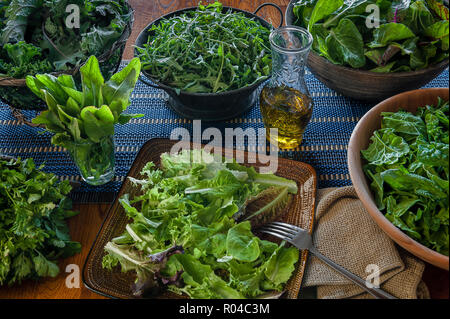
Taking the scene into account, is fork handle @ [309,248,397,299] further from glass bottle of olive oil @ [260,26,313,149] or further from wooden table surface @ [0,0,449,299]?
glass bottle of olive oil @ [260,26,313,149]

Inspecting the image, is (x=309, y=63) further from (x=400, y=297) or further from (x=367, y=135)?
(x=400, y=297)

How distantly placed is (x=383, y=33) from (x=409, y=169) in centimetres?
40

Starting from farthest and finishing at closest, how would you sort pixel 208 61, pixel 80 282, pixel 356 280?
pixel 208 61, pixel 80 282, pixel 356 280

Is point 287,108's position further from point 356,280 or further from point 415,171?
point 356,280

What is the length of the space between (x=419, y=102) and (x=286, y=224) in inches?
17.0

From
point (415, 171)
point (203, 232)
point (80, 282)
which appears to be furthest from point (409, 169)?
point (80, 282)

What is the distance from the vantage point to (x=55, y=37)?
1176 millimetres

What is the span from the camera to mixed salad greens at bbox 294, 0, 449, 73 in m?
1.08

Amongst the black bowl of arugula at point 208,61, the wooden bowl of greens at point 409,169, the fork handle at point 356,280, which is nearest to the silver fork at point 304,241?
the fork handle at point 356,280

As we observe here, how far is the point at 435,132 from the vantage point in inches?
35.0

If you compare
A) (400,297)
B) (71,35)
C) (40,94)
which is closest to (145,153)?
(40,94)

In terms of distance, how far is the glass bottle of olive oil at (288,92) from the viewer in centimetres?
101

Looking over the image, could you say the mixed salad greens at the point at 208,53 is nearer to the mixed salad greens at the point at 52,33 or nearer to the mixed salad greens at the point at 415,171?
the mixed salad greens at the point at 52,33

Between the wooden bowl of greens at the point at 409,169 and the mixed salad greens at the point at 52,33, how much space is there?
0.73 meters
